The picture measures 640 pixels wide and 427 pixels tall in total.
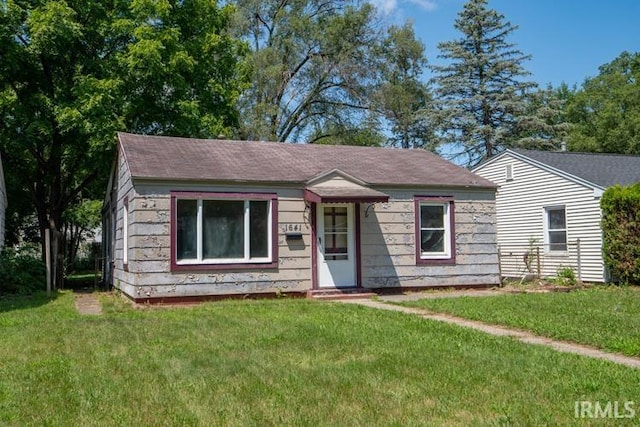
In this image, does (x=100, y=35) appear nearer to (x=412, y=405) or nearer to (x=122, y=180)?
(x=122, y=180)

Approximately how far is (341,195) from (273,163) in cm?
233

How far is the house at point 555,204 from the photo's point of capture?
16922mm

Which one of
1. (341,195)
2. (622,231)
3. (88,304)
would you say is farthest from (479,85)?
(88,304)

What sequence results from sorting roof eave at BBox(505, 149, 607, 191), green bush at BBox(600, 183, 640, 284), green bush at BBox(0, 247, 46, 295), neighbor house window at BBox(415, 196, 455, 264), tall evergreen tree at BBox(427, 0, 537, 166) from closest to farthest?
neighbor house window at BBox(415, 196, 455, 264)
green bush at BBox(0, 247, 46, 295)
green bush at BBox(600, 183, 640, 284)
roof eave at BBox(505, 149, 607, 191)
tall evergreen tree at BBox(427, 0, 537, 166)

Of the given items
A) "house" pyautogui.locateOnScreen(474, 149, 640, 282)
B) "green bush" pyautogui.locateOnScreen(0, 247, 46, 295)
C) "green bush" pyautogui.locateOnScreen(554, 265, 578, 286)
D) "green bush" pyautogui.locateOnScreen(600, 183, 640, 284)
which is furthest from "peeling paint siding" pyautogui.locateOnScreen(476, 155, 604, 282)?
"green bush" pyautogui.locateOnScreen(0, 247, 46, 295)

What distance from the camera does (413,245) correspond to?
14.0 meters

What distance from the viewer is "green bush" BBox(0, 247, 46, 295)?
15094mm

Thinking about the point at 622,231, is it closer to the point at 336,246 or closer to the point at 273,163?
the point at 336,246

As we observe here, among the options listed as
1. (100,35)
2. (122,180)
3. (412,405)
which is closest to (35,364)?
(412,405)

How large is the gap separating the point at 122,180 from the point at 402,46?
19888 mm

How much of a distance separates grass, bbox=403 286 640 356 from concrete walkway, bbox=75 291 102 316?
6150 millimetres

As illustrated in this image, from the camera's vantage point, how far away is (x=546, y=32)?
2030cm

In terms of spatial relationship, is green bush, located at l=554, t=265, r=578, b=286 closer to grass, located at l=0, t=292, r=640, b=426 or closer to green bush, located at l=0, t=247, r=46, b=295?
grass, located at l=0, t=292, r=640, b=426

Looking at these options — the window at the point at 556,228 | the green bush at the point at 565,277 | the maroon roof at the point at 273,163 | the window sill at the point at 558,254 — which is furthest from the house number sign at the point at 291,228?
the window sill at the point at 558,254
